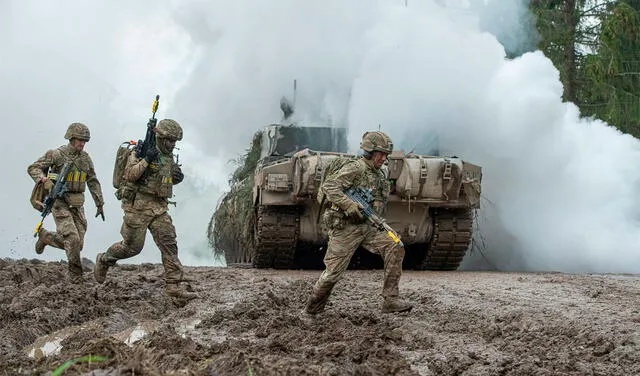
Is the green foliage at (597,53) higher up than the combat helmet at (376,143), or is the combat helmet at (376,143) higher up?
the green foliage at (597,53)

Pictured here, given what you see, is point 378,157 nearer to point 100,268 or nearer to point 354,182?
point 354,182

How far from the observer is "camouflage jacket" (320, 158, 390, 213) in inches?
295

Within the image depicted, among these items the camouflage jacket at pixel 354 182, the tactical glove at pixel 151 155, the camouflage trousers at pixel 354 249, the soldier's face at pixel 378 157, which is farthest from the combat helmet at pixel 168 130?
the soldier's face at pixel 378 157

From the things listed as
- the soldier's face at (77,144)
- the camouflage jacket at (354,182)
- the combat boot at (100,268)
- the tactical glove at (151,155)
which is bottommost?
the combat boot at (100,268)

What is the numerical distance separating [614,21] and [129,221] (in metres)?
12.3

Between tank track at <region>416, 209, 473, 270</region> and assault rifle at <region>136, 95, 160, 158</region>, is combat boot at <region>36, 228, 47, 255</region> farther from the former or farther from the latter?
tank track at <region>416, 209, 473, 270</region>

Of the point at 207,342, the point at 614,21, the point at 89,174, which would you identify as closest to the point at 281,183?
the point at 89,174

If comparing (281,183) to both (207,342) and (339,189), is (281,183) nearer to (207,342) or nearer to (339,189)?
(339,189)

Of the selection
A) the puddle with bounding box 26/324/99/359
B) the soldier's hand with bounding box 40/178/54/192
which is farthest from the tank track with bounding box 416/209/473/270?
the puddle with bounding box 26/324/99/359

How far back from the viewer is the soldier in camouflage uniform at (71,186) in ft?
30.9

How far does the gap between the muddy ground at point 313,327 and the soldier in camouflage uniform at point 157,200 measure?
365 mm

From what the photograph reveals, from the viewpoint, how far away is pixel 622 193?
562 inches

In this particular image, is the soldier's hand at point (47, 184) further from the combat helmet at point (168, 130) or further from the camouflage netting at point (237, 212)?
the camouflage netting at point (237, 212)

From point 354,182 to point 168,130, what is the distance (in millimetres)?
1765
